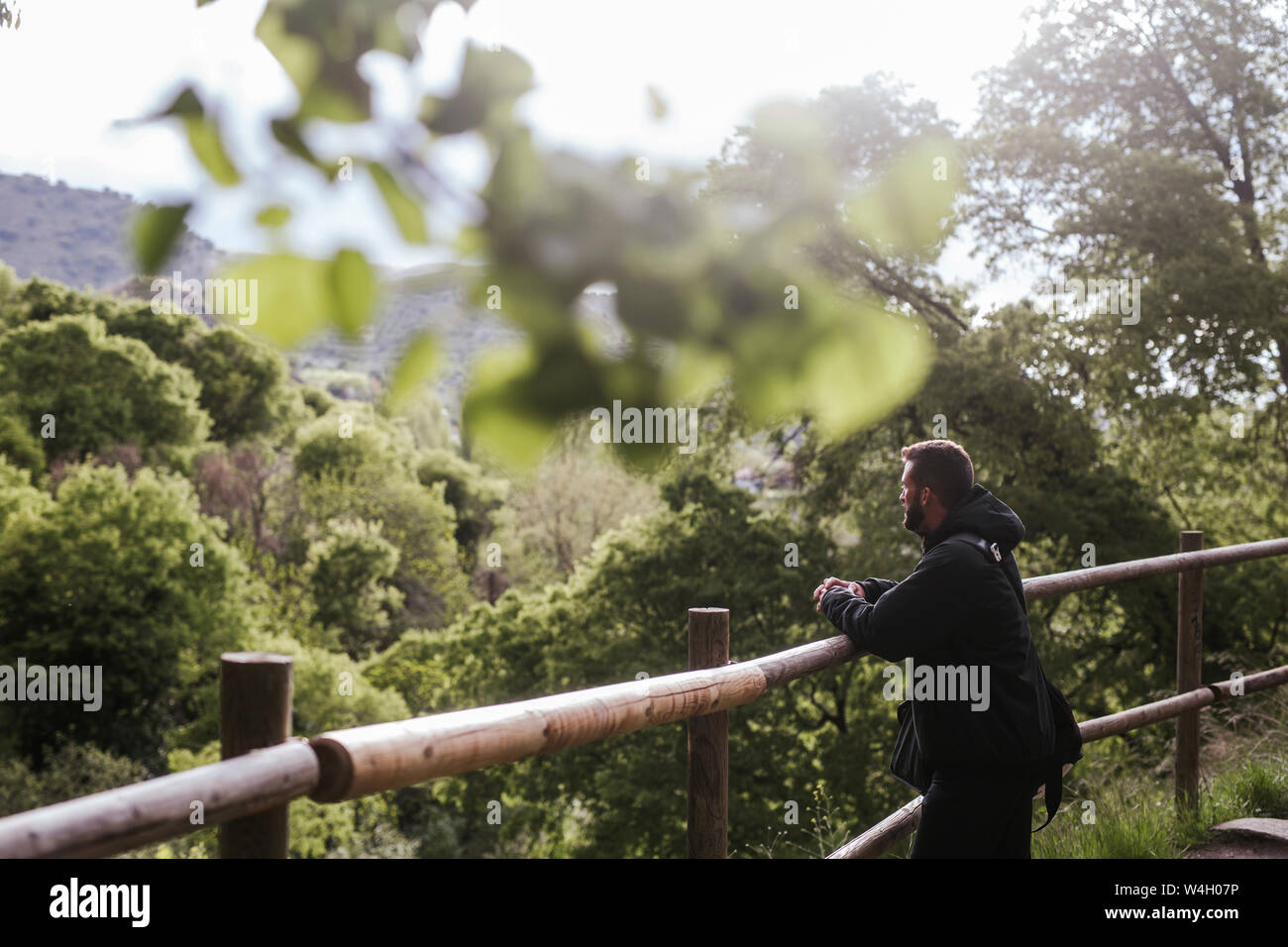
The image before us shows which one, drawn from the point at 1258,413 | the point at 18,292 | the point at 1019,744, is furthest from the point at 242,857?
the point at 18,292

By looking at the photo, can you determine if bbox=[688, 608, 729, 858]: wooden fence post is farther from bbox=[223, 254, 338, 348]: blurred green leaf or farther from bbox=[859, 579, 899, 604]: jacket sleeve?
bbox=[223, 254, 338, 348]: blurred green leaf

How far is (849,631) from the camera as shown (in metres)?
2.67

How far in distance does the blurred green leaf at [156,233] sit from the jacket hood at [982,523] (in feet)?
7.56

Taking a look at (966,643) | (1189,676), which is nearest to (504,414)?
(966,643)

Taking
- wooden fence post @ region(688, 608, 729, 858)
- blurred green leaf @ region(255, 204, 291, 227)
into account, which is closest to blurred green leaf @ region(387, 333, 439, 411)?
blurred green leaf @ region(255, 204, 291, 227)

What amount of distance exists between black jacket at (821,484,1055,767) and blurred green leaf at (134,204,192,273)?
7.07 ft

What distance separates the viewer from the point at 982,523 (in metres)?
2.71

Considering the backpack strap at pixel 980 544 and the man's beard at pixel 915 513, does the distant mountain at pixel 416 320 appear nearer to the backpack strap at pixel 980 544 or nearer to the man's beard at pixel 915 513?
the backpack strap at pixel 980 544

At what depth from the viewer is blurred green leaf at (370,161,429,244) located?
2.24 feet

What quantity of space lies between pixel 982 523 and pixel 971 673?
1.27 ft

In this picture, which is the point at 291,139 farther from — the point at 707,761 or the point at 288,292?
the point at 707,761

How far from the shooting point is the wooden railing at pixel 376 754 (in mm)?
1111
